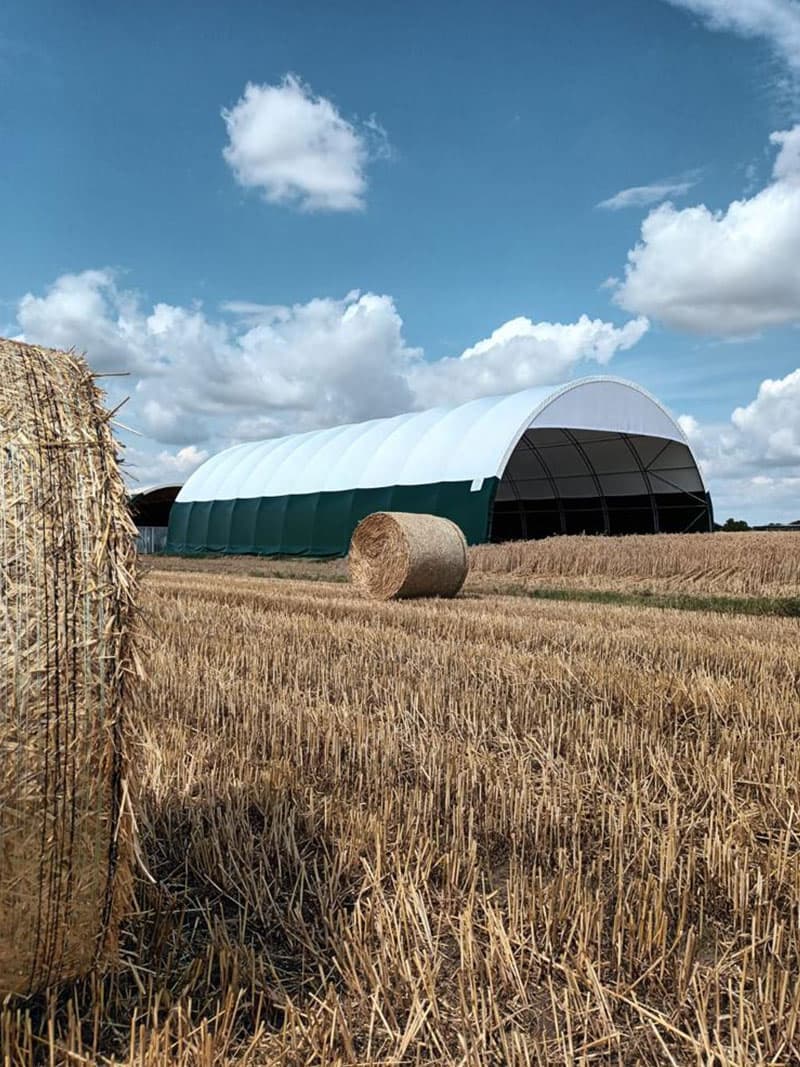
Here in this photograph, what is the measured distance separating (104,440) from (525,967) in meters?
1.85

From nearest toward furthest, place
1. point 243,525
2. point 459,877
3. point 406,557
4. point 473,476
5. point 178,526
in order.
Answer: point 459,877 → point 406,557 → point 473,476 → point 243,525 → point 178,526

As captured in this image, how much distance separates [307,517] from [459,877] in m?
25.5

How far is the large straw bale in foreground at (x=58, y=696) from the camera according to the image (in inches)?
90.2

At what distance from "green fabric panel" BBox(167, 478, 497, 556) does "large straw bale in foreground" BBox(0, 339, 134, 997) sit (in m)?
19.6

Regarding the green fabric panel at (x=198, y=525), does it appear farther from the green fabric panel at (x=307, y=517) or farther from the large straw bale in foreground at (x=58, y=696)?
the large straw bale in foreground at (x=58, y=696)

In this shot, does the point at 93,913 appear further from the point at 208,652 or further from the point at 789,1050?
the point at 208,652

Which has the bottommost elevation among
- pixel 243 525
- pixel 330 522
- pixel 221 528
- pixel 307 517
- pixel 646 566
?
pixel 646 566

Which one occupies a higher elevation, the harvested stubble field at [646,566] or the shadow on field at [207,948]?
the harvested stubble field at [646,566]

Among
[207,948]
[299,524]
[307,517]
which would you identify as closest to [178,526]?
[299,524]

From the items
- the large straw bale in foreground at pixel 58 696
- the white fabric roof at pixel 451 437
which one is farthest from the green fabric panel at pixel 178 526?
the large straw bale in foreground at pixel 58 696

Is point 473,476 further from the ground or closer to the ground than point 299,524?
further from the ground

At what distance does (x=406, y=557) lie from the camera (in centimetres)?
1323

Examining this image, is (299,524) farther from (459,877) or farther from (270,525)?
(459,877)

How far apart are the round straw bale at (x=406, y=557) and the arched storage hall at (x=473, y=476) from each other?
25.9 ft
